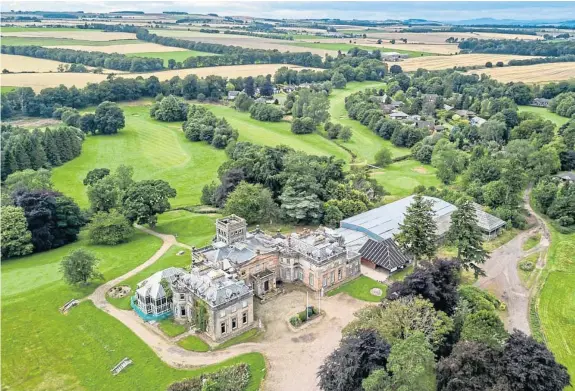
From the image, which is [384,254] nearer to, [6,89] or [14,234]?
[14,234]

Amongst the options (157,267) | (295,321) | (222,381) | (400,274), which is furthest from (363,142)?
(222,381)

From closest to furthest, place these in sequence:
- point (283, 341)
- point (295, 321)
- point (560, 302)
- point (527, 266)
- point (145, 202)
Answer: point (283, 341) < point (295, 321) < point (560, 302) < point (527, 266) < point (145, 202)

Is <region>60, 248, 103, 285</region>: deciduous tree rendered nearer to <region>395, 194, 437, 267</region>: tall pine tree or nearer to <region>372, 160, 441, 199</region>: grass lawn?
<region>395, 194, 437, 267</region>: tall pine tree

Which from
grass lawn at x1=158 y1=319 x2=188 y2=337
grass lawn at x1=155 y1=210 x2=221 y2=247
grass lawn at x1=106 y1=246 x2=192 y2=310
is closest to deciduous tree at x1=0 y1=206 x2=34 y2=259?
grass lawn at x1=106 y1=246 x2=192 y2=310

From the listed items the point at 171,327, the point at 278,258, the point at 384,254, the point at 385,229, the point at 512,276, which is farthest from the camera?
the point at 385,229

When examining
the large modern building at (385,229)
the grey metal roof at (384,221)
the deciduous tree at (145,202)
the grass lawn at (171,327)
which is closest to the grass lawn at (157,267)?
the grass lawn at (171,327)

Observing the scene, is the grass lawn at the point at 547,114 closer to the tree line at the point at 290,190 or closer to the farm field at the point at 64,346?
the tree line at the point at 290,190

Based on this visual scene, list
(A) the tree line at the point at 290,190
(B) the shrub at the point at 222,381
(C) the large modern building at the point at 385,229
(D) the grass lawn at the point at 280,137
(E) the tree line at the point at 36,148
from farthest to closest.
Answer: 1. (D) the grass lawn at the point at 280,137
2. (E) the tree line at the point at 36,148
3. (A) the tree line at the point at 290,190
4. (C) the large modern building at the point at 385,229
5. (B) the shrub at the point at 222,381
